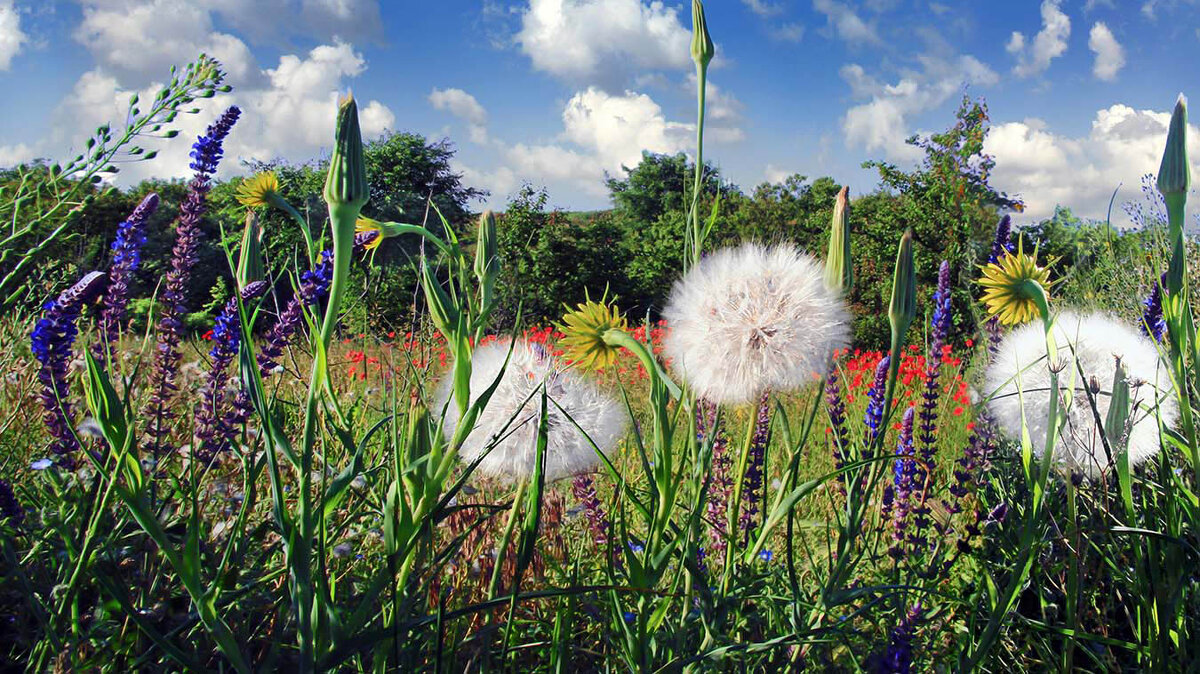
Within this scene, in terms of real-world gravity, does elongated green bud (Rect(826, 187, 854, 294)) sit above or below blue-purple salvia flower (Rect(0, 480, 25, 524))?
above

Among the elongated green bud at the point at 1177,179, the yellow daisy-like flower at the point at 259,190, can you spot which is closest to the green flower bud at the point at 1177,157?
the elongated green bud at the point at 1177,179

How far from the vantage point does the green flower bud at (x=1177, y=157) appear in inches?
45.9

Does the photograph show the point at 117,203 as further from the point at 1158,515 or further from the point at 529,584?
the point at 1158,515

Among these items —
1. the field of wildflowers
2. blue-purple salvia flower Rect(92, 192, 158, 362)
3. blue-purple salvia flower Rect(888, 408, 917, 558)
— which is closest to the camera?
the field of wildflowers

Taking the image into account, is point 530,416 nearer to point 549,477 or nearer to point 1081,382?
point 549,477

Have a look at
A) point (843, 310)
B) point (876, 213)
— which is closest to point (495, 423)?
point (843, 310)

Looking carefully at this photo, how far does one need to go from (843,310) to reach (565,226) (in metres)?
16.3

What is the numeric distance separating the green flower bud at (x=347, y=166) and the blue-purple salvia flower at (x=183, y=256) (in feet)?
3.75

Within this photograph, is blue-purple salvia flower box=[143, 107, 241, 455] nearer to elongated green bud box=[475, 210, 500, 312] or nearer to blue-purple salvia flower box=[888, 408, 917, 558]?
elongated green bud box=[475, 210, 500, 312]

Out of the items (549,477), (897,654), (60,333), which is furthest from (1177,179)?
(60,333)

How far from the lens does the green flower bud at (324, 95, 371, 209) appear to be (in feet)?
A: 2.67

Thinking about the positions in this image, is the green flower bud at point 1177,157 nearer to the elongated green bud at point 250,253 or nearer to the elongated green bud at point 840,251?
the elongated green bud at point 840,251

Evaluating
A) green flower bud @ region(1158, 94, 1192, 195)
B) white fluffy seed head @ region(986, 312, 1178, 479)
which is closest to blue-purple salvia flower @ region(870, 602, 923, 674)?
white fluffy seed head @ region(986, 312, 1178, 479)

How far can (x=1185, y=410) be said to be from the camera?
3.99 feet
